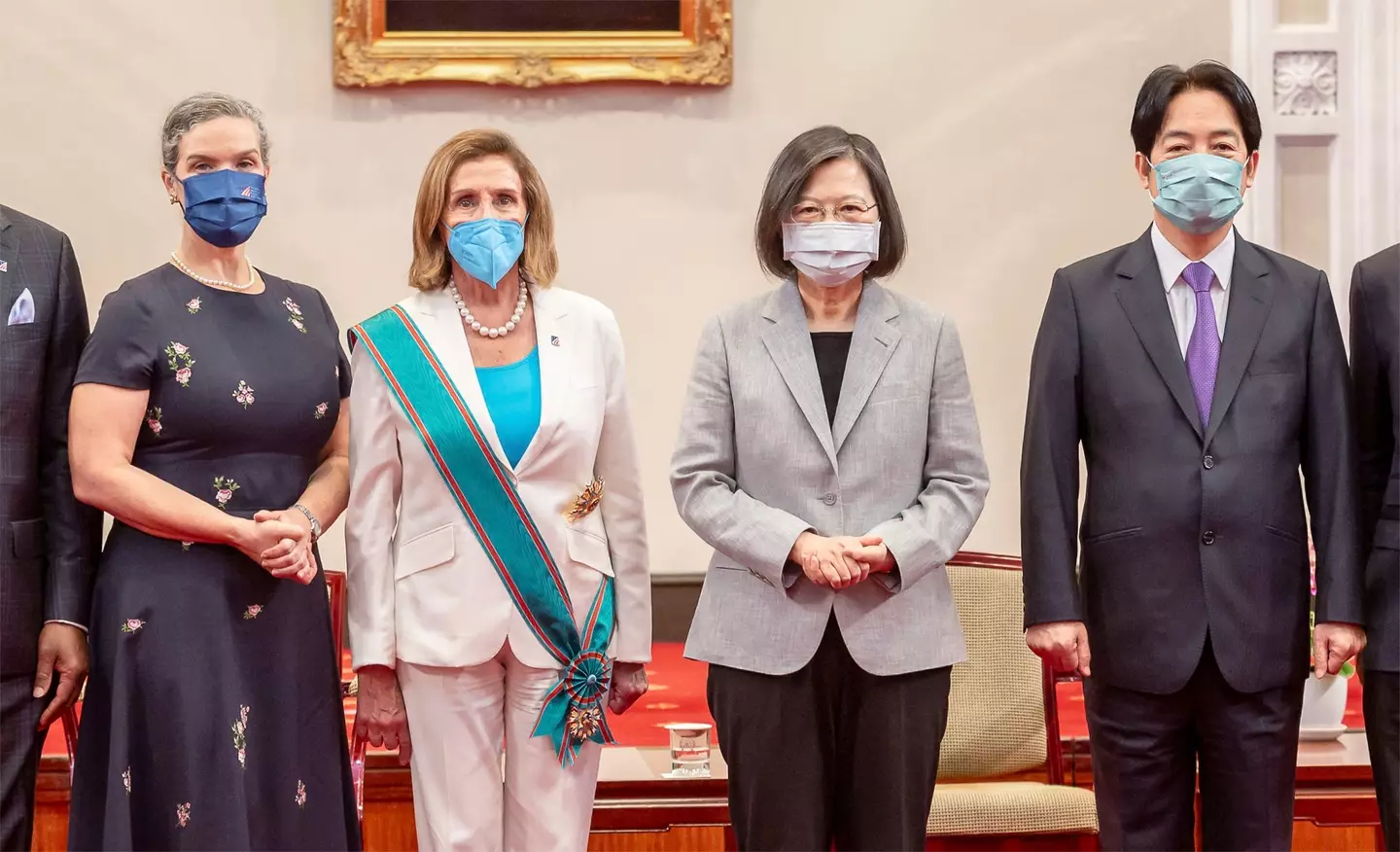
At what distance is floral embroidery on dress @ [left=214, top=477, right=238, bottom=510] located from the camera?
7.41ft

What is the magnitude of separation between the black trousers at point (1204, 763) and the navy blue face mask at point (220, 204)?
1617mm

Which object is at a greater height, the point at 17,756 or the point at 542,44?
the point at 542,44

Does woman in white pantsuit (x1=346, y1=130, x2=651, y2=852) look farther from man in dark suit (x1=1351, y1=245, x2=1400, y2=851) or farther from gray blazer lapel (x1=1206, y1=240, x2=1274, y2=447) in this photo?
man in dark suit (x1=1351, y1=245, x2=1400, y2=851)

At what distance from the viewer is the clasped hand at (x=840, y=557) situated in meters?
2.17

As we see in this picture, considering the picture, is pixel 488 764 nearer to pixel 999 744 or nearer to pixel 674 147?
pixel 999 744

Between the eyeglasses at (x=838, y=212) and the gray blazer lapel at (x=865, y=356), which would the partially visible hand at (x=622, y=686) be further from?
the eyeglasses at (x=838, y=212)

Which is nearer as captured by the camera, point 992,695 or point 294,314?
point 294,314

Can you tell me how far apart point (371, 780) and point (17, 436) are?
117 cm

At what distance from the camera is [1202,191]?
2336mm

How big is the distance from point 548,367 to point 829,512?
1.67 feet

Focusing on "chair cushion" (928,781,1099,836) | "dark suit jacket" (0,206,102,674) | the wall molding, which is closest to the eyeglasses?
"dark suit jacket" (0,206,102,674)

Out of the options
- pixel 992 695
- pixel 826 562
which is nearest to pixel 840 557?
pixel 826 562

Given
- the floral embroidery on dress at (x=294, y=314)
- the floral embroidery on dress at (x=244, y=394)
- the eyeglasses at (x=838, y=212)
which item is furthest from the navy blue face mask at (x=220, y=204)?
the eyeglasses at (x=838, y=212)

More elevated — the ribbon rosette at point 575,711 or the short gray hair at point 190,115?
the short gray hair at point 190,115
